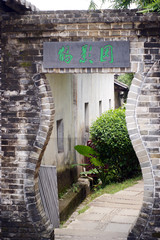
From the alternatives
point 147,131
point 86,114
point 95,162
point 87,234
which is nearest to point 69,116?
point 95,162

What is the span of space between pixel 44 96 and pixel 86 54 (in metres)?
0.98

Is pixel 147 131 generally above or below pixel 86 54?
below

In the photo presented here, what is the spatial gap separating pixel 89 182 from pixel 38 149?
251 inches

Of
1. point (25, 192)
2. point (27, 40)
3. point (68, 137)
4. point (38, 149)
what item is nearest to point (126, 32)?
point (27, 40)

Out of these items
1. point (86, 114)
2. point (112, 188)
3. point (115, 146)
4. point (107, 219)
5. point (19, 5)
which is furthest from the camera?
point (86, 114)

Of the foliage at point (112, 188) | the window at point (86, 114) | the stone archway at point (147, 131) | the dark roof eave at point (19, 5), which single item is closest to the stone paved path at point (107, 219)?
the foliage at point (112, 188)

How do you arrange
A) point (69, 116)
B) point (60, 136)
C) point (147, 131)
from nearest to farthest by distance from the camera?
point (147, 131) → point (60, 136) → point (69, 116)

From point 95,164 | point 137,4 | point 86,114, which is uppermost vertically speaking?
→ point 137,4

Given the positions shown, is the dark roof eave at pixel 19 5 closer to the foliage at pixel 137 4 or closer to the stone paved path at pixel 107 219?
the foliage at pixel 137 4

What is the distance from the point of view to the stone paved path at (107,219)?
748 centimetres

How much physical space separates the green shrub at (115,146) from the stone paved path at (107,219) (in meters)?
1.18

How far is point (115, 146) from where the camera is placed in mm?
12164

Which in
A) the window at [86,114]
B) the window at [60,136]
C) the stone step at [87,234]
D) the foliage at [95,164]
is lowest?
the stone step at [87,234]

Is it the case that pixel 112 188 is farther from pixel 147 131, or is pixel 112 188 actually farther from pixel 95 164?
A: pixel 147 131
